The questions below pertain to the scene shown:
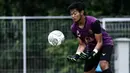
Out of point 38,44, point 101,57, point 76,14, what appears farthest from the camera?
point 38,44

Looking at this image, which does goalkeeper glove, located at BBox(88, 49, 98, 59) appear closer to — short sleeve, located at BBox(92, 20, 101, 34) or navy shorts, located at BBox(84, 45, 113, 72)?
navy shorts, located at BBox(84, 45, 113, 72)

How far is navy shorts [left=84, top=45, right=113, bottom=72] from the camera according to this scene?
8550 millimetres

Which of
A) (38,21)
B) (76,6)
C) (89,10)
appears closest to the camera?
(76,6)

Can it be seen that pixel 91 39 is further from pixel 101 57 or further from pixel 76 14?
pixel 76 14

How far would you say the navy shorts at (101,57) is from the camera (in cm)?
855

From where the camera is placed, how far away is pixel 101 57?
8555 mm

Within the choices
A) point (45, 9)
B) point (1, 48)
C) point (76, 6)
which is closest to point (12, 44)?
point (1, 48)

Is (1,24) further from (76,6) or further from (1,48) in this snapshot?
(76,6)

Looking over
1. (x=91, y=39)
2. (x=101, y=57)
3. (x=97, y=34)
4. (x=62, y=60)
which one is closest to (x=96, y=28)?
(x=97, y=34)

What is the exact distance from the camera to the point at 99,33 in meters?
8.36

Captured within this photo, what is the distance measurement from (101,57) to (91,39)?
1.23ft

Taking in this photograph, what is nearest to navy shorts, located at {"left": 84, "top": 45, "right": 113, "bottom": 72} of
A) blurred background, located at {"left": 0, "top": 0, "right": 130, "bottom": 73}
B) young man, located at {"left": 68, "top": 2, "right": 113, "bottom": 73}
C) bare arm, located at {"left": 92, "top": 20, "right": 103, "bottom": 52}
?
young man, located at {"left": 68, "top": 2, "right": 113, "bottom": 73}

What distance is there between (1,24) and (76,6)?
13.9 ft

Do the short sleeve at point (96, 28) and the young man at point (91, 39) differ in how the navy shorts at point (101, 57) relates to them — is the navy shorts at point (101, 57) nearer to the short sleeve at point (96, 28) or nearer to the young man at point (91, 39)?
the young man at point (91, 39)
